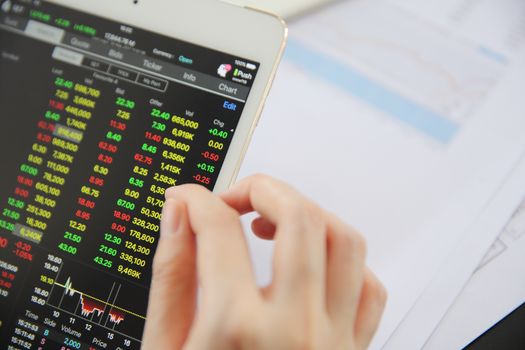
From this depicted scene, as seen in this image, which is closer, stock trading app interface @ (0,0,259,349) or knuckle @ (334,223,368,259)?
knuckle @ (334,223,368,259)

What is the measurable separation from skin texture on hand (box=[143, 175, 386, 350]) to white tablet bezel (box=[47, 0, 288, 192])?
87 millimetres

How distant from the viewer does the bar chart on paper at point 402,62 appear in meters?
0.51

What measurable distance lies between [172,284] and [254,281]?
6cm

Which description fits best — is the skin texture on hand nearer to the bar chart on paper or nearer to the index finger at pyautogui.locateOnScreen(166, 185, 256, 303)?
the index finger at pyautogui.locateOnScreen(166, 185, 256, 303)

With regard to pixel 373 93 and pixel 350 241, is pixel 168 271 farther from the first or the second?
pixel 373 93

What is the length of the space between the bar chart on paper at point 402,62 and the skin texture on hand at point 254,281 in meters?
0.25

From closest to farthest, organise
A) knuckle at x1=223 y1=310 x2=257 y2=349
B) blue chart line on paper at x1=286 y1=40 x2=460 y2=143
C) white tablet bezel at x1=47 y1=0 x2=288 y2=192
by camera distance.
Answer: knuckle at x1=223 y1=310 x2=257 y2=349 < white tablet bezel at x1=47 y1=0 x2=288 y2=192 < blue chart line on paper at x1=286 y1=40 x2=460 y2=143

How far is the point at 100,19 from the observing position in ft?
1.40

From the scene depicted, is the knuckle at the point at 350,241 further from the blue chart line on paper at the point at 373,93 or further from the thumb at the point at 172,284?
the blue chart line on paper at the point at 373,93

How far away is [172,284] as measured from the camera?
29cm

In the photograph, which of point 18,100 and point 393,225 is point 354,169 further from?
point 18,100

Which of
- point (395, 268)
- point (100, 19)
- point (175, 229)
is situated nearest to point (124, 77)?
point (100, 19)

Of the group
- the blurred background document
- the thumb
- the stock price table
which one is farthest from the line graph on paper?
the blurred background document

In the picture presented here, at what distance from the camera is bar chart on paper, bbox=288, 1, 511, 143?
0.51 m
